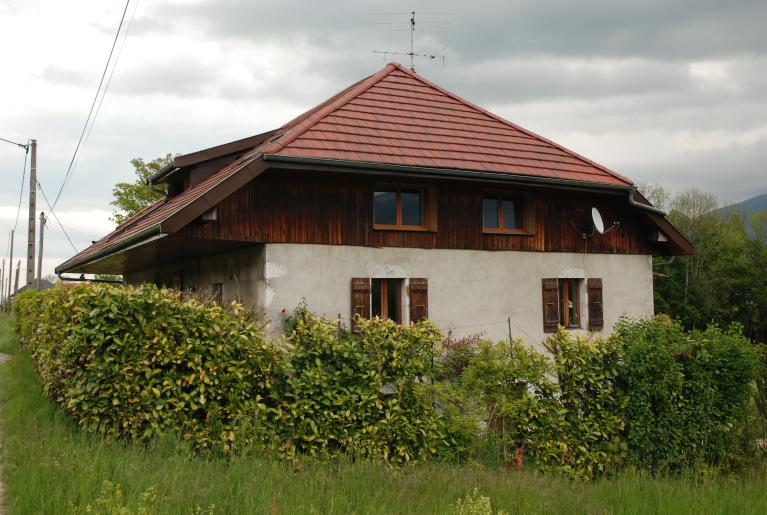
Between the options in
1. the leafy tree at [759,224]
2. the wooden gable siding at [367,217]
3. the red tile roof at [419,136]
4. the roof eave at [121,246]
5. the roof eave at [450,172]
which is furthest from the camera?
the leafy tree at [759,224]

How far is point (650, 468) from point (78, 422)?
290 inches

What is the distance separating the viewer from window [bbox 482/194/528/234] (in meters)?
15.2

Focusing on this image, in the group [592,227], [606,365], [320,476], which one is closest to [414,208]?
[592,227]

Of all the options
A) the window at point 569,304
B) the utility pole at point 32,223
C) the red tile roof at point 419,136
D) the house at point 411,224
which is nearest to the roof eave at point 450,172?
the house at point 411,224

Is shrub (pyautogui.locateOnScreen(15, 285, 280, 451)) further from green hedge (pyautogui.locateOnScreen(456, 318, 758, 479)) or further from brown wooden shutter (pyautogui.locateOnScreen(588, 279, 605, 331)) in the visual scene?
brown wooden shutter (pyautogui.locateOnScreen(588, 279, 605, 331))

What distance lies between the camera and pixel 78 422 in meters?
7.90

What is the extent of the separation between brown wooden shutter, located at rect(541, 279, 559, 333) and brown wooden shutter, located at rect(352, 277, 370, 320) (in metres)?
4.30

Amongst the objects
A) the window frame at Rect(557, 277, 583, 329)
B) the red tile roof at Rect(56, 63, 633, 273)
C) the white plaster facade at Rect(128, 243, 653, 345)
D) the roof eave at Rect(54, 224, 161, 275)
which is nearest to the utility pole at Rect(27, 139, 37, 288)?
the roof eave at Rect(54, 224, 161, 275)

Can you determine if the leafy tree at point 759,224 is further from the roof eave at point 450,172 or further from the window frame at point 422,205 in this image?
the window frame at point 422,205

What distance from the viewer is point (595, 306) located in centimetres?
1595

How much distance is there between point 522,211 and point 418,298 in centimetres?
354

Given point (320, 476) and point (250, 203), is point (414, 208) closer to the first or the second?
point (250, 203)

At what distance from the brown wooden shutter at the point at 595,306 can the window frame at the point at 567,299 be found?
0.25m

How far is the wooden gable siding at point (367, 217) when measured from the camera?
1257 cm
